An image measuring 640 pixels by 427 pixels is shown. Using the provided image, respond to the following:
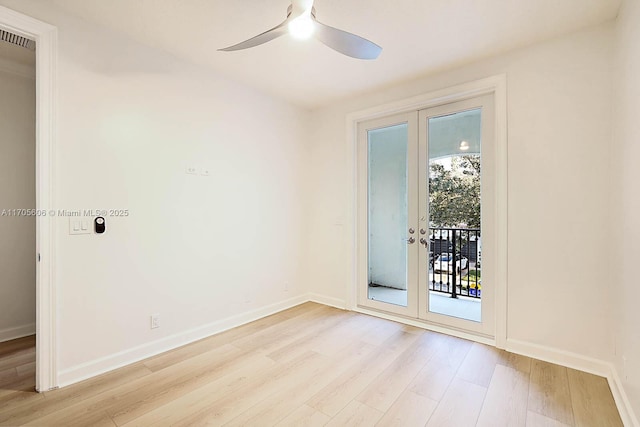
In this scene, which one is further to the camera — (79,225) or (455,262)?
(455,262)

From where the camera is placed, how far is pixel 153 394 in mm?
2016

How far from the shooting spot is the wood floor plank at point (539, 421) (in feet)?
5.67

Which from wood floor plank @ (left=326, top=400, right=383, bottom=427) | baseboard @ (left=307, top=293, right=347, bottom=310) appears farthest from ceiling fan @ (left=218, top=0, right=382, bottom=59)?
baseboard @ (left=307, top=293, right=347, bottom=310)

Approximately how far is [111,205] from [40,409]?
4.54 feet

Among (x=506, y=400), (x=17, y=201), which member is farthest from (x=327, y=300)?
(x=17, y=201)

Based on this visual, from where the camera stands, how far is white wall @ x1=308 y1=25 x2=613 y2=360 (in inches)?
89.5

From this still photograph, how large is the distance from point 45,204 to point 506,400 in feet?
11.1

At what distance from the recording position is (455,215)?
3096mm

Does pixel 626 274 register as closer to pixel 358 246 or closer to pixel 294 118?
pixel 358 246

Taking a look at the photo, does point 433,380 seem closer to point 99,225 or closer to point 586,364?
point 586,364

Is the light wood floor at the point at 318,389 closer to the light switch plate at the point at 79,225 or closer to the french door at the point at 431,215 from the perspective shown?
the french door at the point at 431,215

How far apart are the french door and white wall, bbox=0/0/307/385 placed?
1208 mm

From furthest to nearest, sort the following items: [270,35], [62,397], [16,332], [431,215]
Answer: [431,215], [16,332], [62,397], [270,35]

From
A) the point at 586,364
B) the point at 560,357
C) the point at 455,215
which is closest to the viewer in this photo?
the point at 586,364
